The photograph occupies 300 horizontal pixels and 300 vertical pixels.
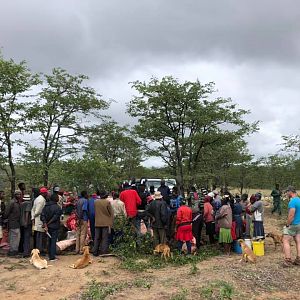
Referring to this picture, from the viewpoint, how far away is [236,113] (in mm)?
18891

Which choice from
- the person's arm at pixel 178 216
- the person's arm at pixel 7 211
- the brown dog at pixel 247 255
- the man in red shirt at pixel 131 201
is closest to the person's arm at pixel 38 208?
the person's arm at pixel 7 211

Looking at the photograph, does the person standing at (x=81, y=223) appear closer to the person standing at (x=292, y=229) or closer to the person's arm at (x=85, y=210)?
the person's arm at (x=85, y=210)

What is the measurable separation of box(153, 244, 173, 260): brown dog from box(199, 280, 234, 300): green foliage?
263 centimetres

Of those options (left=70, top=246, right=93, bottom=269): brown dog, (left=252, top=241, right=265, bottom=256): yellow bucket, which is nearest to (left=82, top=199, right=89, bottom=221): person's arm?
(left=70, top=246, right=93, bottom=269): brown dog

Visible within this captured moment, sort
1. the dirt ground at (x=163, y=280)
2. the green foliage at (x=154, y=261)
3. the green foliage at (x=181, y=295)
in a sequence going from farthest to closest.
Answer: the green foliage at (x=154, y=261) → the dirt ground at (x=163, y=280) → the green foliage at (x=181, y=295)

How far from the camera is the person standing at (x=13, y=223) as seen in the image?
10820 millimetres

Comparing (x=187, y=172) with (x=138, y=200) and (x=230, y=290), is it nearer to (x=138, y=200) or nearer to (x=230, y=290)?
(x=138, y=200)

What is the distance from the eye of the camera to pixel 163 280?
878cm

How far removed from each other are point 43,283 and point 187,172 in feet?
36.8

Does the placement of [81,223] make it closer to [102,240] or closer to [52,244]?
[102,240]

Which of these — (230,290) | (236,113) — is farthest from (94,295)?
(236,113)

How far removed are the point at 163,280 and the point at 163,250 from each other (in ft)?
6.61

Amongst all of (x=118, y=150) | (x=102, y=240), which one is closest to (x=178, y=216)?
(x=102, y=240)

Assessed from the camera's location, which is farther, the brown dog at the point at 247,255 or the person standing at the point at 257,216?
the person standing at the point at 257,216
